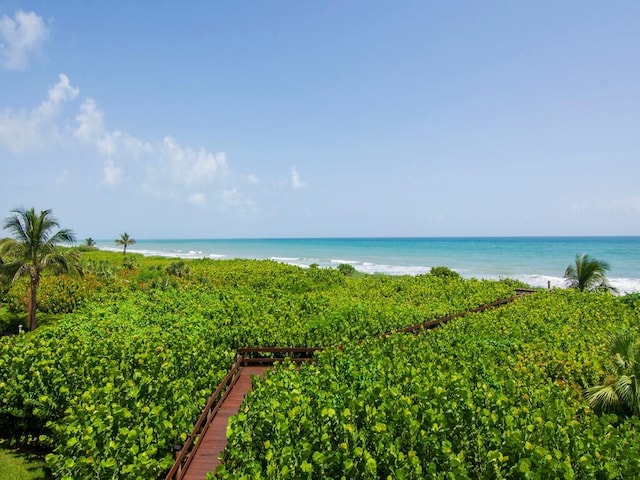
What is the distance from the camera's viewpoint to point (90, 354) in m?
12.3

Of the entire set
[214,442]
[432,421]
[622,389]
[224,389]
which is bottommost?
[214,442]

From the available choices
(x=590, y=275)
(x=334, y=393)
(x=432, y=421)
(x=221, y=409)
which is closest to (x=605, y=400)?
(x=432, y=421)

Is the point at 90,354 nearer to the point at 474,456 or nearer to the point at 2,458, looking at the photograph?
the point at 2,458

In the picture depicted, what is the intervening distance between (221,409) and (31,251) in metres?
17.8

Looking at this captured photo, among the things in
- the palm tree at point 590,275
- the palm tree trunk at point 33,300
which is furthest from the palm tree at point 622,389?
the palm tree trunk at point 33,300

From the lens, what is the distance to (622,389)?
10.0 metres

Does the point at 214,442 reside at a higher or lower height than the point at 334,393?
lower

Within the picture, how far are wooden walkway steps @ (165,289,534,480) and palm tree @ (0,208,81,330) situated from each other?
14822 mm

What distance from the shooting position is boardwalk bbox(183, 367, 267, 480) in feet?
28.6

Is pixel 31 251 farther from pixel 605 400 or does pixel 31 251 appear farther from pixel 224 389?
pixel 605 400

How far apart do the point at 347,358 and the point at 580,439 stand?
6.39 meters

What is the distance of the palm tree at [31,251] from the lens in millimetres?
21766

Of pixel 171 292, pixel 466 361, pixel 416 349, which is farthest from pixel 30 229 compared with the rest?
pixel 466 361

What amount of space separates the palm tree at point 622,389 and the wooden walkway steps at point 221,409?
23.6ft
